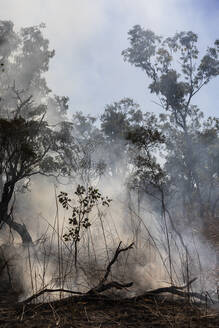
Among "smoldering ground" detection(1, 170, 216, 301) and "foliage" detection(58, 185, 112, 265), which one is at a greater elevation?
"foliage" detection(58, 185, 112, 265)

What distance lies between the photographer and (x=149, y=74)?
25031 mm

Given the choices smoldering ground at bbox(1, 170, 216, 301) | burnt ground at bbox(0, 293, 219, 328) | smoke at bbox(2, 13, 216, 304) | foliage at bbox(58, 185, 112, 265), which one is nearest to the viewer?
burnt ground at bbox(0, 293, 219, 328)

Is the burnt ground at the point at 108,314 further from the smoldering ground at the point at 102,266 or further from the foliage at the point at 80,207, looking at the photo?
the foliage at the point at 80,207

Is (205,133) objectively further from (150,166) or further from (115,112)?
(150,166)

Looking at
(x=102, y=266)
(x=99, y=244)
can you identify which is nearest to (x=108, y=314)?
(x=102, y=266)

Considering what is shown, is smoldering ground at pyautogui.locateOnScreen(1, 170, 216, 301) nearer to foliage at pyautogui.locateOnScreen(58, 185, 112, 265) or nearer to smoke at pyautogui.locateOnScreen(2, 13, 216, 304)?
smoke at pyautogui.locateOnScreen(2, 13, 216, 304)

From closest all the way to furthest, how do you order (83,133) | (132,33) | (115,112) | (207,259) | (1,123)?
(207,259) → (1,123) → (132,33) → (115,112) → (83,133)

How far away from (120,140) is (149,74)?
357 inches

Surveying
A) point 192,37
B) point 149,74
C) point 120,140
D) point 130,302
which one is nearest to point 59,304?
point 130,302

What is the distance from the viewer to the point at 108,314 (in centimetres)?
370

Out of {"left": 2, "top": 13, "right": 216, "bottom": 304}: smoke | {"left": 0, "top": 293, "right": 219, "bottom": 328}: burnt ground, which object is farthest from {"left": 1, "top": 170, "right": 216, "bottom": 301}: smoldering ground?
{"left": 0, "top": 293, "right": 219, "bottom": 328}: burnt ground

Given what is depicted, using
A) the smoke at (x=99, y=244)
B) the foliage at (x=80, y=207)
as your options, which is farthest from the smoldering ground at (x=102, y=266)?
the foliage at (x=80, y=207)

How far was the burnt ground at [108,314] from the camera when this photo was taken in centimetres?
334

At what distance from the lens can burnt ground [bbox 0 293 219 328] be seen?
3.34 meters
